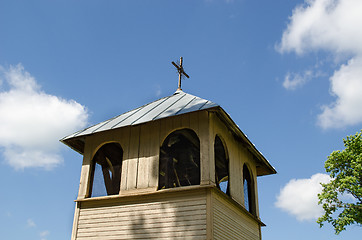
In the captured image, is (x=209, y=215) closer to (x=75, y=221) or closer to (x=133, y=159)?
(x=133, y=159)

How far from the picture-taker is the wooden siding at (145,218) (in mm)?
9623

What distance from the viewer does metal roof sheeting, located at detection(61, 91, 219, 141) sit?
10797 millimetres

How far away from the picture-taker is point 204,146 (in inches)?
408

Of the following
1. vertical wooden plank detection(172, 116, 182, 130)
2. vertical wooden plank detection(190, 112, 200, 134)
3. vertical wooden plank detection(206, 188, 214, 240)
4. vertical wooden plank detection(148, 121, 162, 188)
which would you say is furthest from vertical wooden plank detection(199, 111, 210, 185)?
vertical wooden plank detection(148, 121, 162, 188)

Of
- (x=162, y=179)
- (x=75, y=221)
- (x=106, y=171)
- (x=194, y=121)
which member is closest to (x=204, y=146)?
(x=194, y=121)

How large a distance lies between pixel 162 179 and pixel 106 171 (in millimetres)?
1808

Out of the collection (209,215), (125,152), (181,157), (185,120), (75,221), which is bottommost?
(209,215)

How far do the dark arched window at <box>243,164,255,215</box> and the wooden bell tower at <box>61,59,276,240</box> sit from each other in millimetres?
34

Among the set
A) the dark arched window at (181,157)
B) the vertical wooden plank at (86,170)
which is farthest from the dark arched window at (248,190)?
the vertical wooden plank at (86,170)

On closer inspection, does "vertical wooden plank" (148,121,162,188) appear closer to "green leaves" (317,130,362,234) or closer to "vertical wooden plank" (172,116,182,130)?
"vertical wooden plank" (172,116,182,130)

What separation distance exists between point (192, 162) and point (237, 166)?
7.59 feet

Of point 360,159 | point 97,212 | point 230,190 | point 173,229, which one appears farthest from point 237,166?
point 360,159

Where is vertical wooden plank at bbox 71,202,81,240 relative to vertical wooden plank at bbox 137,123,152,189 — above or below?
below

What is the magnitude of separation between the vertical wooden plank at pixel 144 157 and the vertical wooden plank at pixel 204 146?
1.63m
